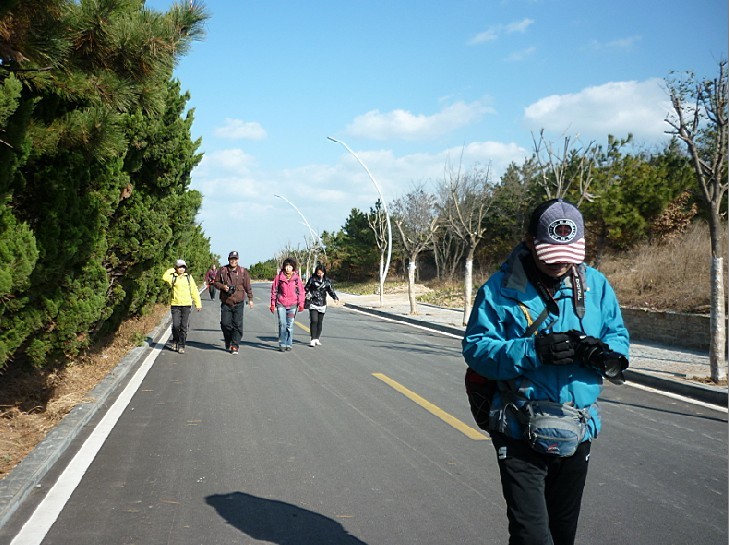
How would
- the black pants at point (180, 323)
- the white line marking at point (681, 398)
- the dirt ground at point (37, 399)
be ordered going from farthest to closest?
the black pants at point (180, 323)
the white line marking at point (681, 398)
the dirt ground at point (37, 399)

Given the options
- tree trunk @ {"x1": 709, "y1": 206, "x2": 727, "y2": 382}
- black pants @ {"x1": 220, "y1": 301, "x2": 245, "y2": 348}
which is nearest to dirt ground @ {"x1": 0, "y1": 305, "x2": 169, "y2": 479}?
black pants @ {"x1": 220, "y1": 301, "x2": 245, "y2": 348}

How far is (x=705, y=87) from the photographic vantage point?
11.4 meters

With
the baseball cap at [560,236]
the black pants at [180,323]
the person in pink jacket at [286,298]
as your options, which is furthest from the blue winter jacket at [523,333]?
the black pants at [180,323]

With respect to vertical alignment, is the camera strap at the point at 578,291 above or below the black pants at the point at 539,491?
above

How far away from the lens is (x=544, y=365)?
9.49 ft

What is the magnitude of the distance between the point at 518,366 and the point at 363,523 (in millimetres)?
2278

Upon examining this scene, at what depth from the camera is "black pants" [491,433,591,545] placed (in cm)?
290

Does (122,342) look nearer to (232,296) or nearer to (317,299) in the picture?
(232,296)

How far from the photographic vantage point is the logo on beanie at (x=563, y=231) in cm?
296

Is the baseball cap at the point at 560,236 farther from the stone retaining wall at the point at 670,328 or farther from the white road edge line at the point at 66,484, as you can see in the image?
the stone retaining wall at the point at 670,328

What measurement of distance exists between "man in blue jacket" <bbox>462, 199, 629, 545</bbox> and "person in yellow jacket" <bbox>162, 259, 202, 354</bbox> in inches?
446

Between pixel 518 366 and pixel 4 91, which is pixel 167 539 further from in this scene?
pixel 4 91

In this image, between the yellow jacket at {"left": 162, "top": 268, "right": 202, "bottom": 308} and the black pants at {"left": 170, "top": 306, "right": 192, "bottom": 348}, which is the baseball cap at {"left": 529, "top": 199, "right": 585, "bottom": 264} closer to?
the yellow jacket at {"left": 162, "top": 268, "right": 202, "bottom": 308}

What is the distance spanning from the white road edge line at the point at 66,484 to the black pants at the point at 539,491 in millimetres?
2908
